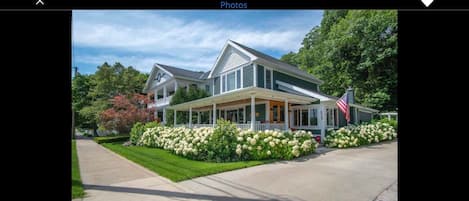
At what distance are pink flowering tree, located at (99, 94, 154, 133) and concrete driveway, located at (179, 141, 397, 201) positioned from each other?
13.3 meters

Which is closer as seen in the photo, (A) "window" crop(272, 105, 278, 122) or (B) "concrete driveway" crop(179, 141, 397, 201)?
(B) "concrete driveway" crop(179, 141, 397, 201)

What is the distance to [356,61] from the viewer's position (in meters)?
19.3

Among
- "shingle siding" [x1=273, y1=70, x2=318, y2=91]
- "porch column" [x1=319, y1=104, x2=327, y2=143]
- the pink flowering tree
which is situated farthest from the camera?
the pink flowering tree

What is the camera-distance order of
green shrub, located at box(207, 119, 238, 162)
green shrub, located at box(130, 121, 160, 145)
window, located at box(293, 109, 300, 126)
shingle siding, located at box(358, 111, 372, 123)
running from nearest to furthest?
green shrub, located at box(207, 119, 238, 162)
green shrub, located at box(130, 121, 160, 145)
window, located at box(293, 109, 300, 126)
shingle siding, located at box(358, 111, 372, 123)

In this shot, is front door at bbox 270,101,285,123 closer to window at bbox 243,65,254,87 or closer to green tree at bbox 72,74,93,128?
window at bbox 243,65,254,87

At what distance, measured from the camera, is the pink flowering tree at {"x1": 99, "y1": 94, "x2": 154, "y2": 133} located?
16891mm

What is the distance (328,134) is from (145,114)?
1259 cm

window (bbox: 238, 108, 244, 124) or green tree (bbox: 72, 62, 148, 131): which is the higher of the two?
green tree (bbox: 72, 62, 148, 131)

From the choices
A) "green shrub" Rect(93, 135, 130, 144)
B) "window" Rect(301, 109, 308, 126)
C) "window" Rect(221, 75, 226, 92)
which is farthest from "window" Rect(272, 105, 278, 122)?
"green shrub" Rect(93, 135, 130, 144)

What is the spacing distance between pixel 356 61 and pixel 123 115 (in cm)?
1800
